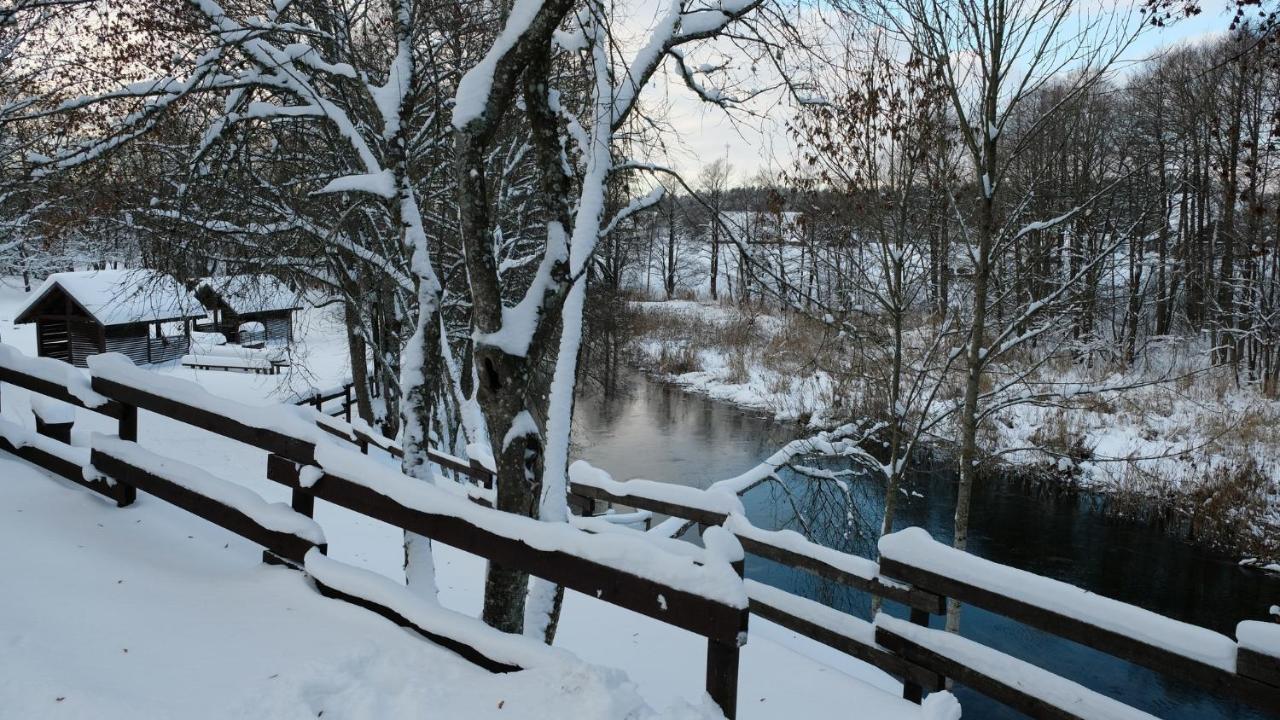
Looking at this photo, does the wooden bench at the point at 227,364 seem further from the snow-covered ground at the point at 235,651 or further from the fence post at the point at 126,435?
the fence post at the point at 126,435

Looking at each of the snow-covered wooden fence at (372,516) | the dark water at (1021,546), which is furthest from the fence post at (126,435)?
the dark water at (1021,546)

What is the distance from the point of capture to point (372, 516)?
3.12 metres

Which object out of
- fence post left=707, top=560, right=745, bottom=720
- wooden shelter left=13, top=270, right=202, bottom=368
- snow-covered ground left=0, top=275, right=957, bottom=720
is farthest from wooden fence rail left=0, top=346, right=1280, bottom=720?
wooden shelter left=13, top=270, right=202, bottom=368

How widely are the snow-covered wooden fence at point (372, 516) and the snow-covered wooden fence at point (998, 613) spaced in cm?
125

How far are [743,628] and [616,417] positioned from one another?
2113 cm

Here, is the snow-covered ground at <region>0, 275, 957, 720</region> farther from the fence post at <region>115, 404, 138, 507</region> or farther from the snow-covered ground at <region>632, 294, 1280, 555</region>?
the snow-covered ground at <region>632, 294, 1280, 555</region>

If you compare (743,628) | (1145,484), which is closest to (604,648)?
(743,628)

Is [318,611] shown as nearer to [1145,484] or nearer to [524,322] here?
[524,322]

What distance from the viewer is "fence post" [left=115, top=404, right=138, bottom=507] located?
15.0 feet

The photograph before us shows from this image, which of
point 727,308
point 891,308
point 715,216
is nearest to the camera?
point 715,216

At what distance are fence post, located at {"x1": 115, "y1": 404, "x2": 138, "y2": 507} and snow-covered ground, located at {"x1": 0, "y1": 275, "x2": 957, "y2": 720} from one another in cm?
8

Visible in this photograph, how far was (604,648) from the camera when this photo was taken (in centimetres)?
500

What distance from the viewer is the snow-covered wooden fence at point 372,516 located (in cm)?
257

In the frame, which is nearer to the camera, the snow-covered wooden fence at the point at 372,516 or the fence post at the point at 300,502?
the snow-covered wooden fence at the point at 372,516
